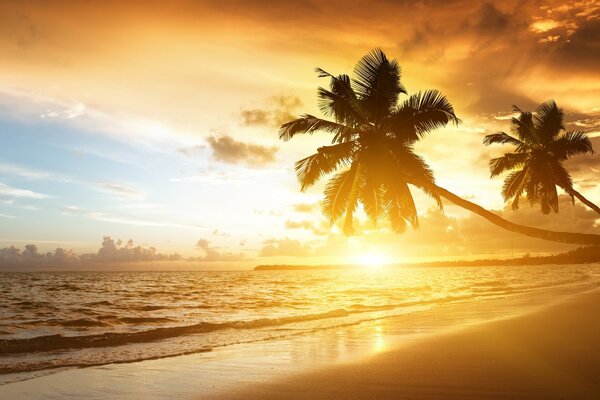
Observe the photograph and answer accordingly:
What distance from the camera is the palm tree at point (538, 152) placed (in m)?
32.4

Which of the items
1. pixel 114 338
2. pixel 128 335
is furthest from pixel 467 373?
pixel 128 335

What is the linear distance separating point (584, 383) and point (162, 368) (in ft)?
19.2

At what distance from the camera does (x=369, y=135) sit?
60.8ft

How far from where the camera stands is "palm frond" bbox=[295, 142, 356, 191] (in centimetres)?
1834

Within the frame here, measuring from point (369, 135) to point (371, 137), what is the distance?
0.49 ft

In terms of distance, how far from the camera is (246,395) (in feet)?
19.2

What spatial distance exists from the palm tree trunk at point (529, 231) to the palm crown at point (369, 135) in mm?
3932

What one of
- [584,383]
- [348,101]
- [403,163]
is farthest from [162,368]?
[348,101]

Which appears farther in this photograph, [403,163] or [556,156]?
[556,156]

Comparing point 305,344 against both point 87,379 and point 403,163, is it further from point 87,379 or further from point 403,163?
point 403,163

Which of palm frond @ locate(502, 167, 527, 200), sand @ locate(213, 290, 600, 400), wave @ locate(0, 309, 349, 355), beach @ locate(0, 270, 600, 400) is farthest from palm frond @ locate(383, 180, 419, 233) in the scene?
palm frond @ locate(502, 167, 527, 200)

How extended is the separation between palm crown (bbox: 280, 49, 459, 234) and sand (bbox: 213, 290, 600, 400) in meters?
9.05

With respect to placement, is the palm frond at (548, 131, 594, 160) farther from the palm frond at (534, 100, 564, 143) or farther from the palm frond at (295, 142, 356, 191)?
the palm frond at (295, 142, 356, 191)

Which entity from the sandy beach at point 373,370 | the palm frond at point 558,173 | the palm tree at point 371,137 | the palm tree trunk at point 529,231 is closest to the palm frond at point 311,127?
the palm tree at point 371,137
